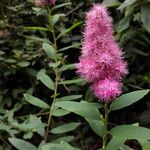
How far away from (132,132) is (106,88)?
0.81ft

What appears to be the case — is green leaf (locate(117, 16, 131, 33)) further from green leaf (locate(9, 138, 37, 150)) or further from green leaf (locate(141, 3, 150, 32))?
green leaf (locate(9, 138, 37, 150))

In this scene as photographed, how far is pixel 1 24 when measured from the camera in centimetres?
365

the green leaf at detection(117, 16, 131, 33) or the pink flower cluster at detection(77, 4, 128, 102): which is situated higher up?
the pink flower cluster at detection(77, 4, 128, 102)

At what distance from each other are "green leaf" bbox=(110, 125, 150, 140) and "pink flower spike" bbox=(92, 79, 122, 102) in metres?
0.18

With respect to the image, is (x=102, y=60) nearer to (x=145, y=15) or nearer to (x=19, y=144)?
(x=19, y=144)

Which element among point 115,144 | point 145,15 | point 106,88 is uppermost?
point 106,88

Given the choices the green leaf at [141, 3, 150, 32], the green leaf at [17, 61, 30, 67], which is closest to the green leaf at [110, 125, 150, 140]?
the green leaf at [141, 3, 150, 32]

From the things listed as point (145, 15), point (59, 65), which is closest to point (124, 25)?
point (145, 15)

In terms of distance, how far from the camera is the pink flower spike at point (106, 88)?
5.35 feet

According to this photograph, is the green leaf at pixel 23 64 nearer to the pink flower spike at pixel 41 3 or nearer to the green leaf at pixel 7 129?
the pink flower spike at pixel 41 3

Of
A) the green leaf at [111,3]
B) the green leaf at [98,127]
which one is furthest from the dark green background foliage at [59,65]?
the green leaf at [98,127]

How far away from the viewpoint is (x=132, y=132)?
177 centimetres

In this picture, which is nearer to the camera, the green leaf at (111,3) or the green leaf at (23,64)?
the green leaf at (111,3)

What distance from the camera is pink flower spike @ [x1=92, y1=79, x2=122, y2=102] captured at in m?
1.63
